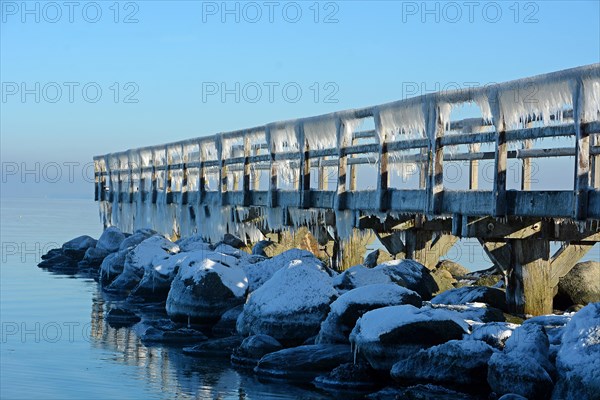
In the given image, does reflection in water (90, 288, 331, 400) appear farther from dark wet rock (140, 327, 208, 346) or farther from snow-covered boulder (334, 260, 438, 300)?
snow-covered boulder (334, 260, 438, 300)

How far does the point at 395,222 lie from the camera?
53.5 feet

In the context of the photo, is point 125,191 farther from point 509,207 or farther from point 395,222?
point 509,207

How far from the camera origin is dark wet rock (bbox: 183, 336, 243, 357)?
12.0 metres

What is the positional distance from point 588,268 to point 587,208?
2.97 metres

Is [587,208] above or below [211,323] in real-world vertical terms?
above

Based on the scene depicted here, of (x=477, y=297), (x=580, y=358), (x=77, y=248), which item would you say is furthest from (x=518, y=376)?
(x=77, y=248)

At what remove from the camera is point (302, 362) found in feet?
35.3

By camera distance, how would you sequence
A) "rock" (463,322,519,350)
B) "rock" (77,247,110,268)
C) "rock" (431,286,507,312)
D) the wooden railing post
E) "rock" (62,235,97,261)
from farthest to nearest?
"rock" (62,235,97,261) < "rock" (77,247,110,268) < "rock" (431,286,507,312) < the wooden railing post < "rock" (463,322,519,350)

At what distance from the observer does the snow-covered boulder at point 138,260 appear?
19688mm

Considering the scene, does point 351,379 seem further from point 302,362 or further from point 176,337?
point 176,337

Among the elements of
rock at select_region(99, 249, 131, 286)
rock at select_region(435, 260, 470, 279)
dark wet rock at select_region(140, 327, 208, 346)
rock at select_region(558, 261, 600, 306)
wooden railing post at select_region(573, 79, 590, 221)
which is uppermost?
wooden railing post at select_region(573, 79, 590, 221)

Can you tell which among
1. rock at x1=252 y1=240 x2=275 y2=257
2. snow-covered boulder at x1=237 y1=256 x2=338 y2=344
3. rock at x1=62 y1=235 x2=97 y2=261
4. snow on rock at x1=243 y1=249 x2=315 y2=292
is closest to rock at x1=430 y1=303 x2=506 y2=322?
snow-covered boulder at x1=237 y1=256 x2=338 y2=344

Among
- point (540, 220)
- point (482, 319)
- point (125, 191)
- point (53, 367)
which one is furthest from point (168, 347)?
point (125, 191)

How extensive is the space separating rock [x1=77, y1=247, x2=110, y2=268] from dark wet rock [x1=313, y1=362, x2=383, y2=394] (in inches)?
653
